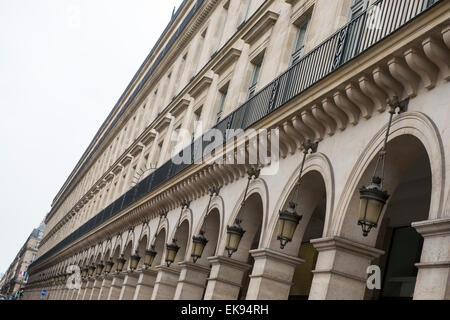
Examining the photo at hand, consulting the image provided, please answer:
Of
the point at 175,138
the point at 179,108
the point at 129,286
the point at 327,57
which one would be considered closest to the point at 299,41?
the point at 327,57

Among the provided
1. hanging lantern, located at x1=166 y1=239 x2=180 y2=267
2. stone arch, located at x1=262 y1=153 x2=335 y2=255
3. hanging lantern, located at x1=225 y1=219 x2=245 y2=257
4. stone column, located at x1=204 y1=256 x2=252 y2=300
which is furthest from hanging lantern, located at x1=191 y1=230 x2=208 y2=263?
stone arch, located at x1=262 y1=153 x2=335 y2=255

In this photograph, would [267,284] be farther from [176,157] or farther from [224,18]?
[224,18]

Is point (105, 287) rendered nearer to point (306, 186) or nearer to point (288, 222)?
point (306, 186)

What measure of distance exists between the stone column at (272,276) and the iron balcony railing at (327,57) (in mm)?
2746

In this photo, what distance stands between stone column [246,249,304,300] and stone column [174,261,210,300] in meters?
4.54

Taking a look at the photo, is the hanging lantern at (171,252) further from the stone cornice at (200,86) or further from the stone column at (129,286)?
the stone cornice at (200,86)

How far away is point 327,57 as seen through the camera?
434 inches

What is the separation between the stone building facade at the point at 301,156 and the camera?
791 cm

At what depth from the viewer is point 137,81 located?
132 ft

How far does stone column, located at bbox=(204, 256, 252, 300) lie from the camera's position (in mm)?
13375

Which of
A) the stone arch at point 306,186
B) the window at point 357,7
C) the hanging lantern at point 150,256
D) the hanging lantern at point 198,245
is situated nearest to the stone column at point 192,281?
the hanging lantern at point 198,245

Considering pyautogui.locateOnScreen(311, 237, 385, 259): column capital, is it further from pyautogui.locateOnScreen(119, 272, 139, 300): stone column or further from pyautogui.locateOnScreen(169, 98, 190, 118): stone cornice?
pyautogui.locateOnScreen(169, 98, 190, 118): stone cornice
